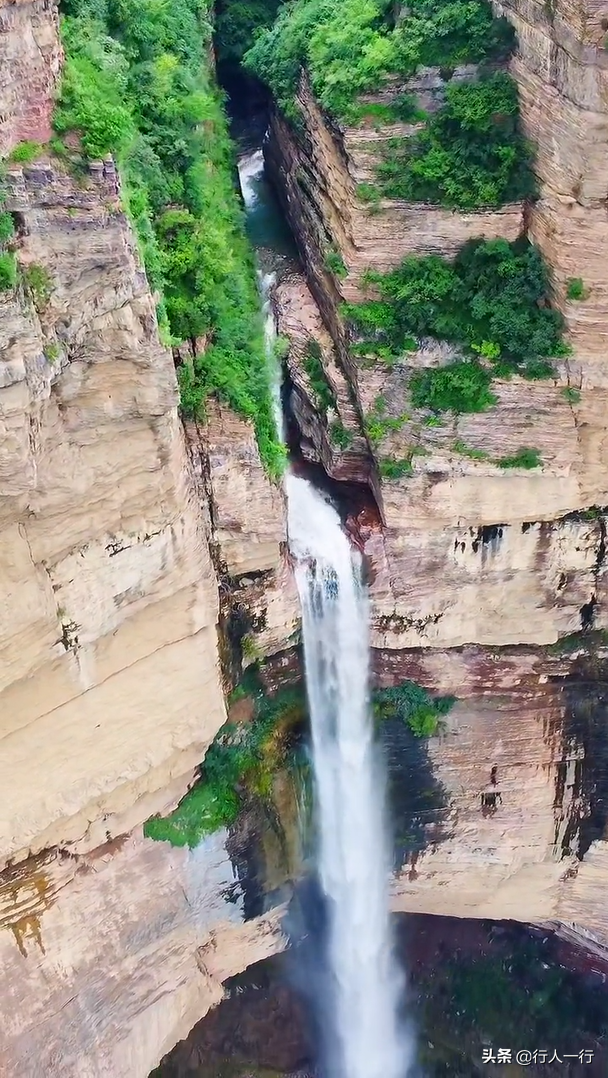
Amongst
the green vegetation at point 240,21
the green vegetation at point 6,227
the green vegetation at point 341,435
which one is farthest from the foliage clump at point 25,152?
the green vegetation at point 240,21

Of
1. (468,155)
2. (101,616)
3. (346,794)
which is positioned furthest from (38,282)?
(346,794)

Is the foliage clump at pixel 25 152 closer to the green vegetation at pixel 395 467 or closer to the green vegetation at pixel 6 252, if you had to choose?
the green vegetation at pixel 6 252

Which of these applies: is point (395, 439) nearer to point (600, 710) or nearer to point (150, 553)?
point (150, 553)

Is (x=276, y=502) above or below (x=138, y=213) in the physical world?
below

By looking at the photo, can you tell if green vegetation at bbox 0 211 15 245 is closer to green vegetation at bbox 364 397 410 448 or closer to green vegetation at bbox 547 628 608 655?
green vegetation at bbox 364 397 410 448

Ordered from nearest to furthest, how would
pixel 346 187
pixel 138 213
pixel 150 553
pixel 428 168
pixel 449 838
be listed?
pixel 138 213 → pixel 150 553 → pixel 428 168 → pixel 346 187 → pixel 449 838

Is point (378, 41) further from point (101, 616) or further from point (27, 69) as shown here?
point (101, 616)

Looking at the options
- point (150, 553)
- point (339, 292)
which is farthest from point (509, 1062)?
point (339, 292)

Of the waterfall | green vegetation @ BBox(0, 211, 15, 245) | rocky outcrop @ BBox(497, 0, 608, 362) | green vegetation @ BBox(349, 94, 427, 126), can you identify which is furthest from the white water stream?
green vegetation @ BBox(0, 211, 15, 245)
